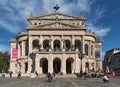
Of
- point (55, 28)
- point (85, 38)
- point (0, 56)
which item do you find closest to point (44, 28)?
point (55, 28)

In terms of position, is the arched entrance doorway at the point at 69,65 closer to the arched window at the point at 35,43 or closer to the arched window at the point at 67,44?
the arched window at the point at 67,44

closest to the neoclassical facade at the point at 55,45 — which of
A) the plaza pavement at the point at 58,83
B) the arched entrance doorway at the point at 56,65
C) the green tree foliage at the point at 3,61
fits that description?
the arched entrance doorway at the point at 56,65

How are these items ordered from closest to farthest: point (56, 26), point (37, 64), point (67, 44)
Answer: point (37, 64) → point (56, 26) → point (67, 44)

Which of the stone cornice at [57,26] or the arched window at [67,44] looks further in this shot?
the arched window at [67,44]

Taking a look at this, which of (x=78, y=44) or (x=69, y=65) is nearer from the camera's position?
(x=69, y=65)

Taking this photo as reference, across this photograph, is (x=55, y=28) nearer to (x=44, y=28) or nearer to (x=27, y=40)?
(x=44, y=28)

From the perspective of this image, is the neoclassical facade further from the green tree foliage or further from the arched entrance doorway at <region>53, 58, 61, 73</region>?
the green tree foliage

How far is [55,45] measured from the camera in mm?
109250

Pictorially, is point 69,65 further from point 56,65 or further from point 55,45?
point 55,45

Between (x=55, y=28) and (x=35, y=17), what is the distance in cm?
1228

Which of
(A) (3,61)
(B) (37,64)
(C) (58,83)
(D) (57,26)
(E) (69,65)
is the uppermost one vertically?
(D) (57,26)

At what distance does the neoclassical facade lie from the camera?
96.6 metres

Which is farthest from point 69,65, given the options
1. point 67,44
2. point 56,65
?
point 67,44

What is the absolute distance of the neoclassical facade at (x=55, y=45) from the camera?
9656 cm
